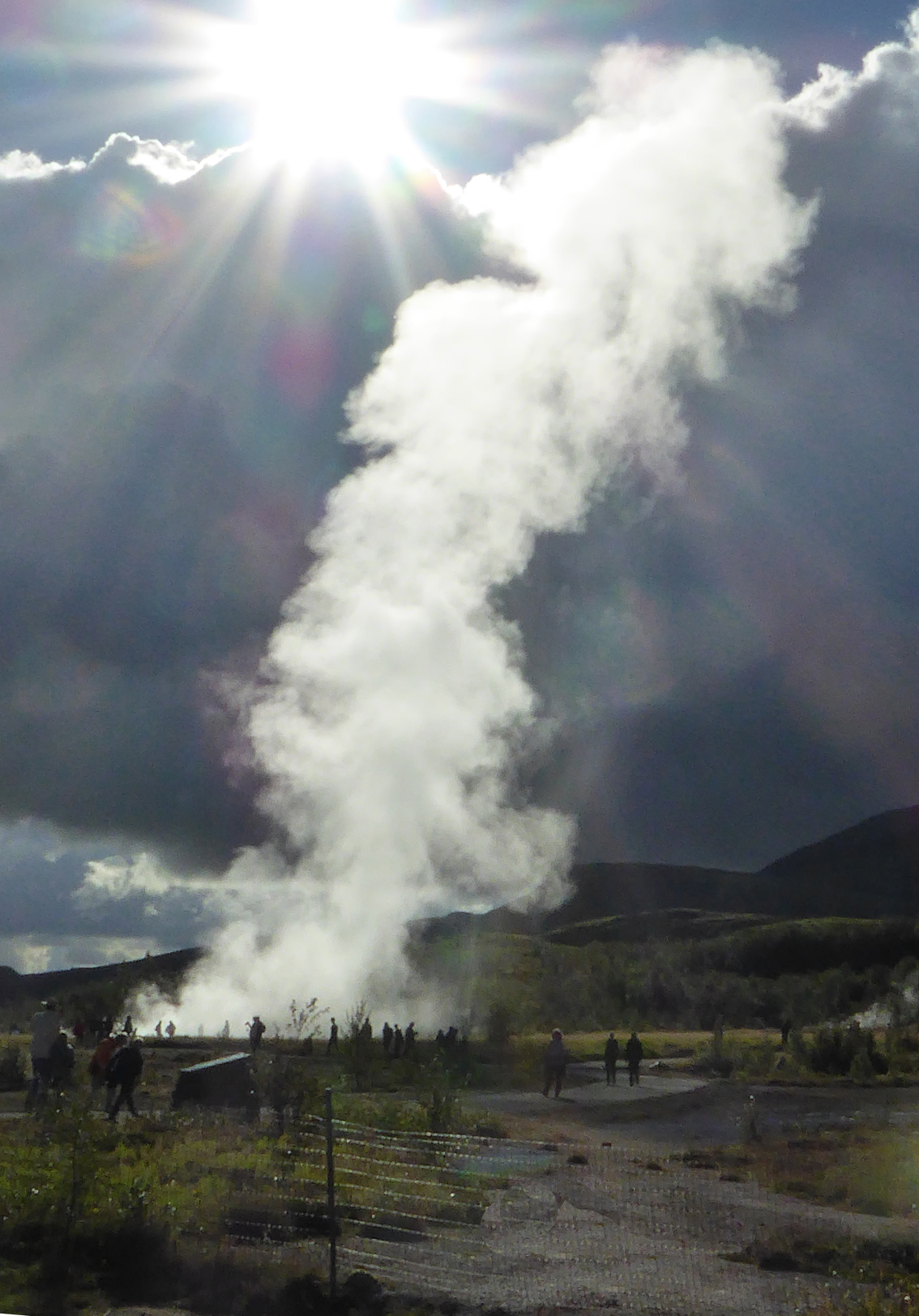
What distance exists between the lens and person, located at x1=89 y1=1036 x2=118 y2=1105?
1786 centimetres

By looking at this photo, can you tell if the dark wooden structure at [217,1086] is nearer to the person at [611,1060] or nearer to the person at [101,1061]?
the person at [101,1061]

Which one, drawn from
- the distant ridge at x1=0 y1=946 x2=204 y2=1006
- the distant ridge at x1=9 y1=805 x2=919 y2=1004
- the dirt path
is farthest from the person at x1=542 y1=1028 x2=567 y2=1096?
the distant ridge at x1=9 y1=805 x2=919 y2=1004

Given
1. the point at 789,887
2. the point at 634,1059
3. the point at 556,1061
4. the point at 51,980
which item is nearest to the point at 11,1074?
the point at 556,1061

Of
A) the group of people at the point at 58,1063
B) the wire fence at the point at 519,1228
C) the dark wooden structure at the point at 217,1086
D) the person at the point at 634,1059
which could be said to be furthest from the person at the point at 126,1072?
the person at the point at 634,1059

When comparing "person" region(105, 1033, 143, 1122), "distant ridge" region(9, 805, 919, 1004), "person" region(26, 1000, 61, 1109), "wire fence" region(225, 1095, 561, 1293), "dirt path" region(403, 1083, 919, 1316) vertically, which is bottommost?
"dirt path" region(403, 1083, 919, 1316)

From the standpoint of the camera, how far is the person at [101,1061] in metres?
17.9

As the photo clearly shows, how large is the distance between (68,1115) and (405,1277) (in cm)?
334

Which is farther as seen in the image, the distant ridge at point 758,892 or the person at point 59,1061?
the distant ridge at point 758,892

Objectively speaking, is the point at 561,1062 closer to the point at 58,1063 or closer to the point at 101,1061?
the point at 101,1061

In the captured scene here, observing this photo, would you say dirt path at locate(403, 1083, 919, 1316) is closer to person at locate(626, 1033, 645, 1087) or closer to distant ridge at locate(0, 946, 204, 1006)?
person at locate(626, 1033, 645, 1087)

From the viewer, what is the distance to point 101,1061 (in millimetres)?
18188

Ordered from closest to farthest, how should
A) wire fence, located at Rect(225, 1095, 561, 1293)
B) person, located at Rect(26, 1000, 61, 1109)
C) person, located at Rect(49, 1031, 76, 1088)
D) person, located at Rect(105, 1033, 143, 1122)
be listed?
1. wire fence, located at Rect(225, 1095, 561, 1293)
2. person, located at Rect(26, 1000, 61, 1109)
3. person, located at Rect(49, 1031, 76, 1088)
4. person, located at Rect(105, 1033, 143, 1122)

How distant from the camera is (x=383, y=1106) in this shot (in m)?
17.0

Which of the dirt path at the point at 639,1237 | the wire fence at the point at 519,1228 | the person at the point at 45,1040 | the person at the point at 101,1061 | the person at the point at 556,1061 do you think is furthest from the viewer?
the person at the point at 556,1061
